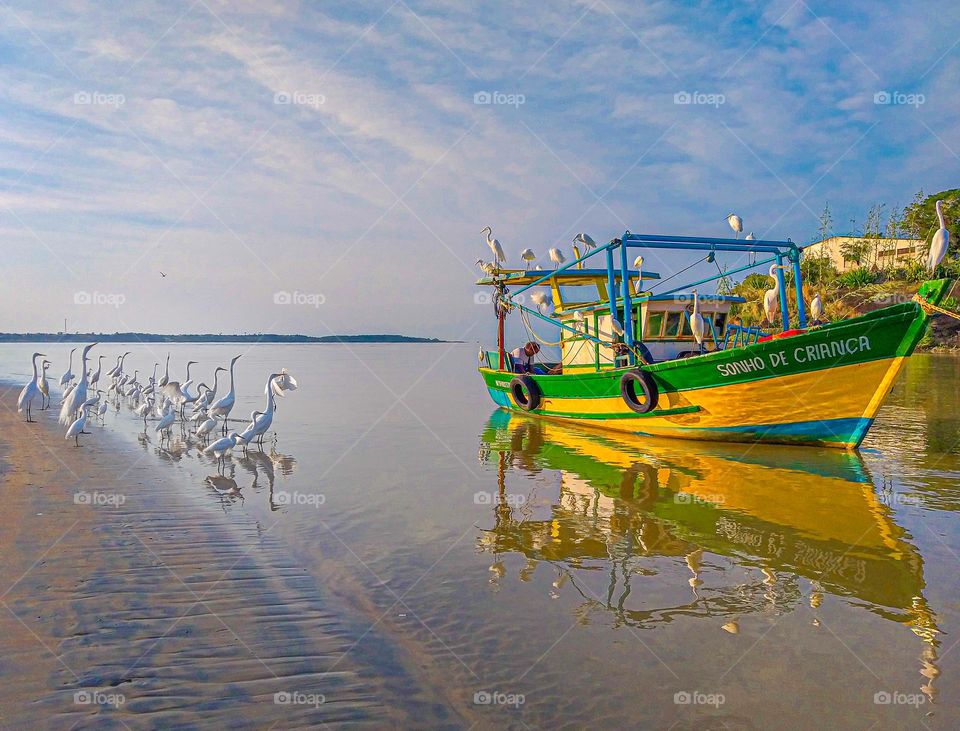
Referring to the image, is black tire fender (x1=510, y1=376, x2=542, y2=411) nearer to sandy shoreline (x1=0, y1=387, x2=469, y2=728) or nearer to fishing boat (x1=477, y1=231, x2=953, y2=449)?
fishing boat (x1=477, y1=231, x2=953, y2=449)

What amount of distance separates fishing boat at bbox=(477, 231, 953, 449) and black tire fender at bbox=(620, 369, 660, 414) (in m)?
0.02

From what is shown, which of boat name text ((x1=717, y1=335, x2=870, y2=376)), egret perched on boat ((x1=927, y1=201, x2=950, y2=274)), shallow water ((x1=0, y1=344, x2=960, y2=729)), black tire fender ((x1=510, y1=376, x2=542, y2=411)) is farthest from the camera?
black tire fender ((x1=510, y1=376, x2=542, y2=411))

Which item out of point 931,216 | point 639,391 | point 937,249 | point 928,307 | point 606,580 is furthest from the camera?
point 931,216

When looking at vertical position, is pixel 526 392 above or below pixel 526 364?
below

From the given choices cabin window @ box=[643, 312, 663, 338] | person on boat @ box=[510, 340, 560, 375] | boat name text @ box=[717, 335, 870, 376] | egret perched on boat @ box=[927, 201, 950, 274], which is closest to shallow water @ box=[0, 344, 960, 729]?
boat name text @ box=[717, 335, 870, 376]

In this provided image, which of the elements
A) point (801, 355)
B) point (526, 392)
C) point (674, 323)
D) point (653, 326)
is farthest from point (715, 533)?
point (526, 392)

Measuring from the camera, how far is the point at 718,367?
556 inches

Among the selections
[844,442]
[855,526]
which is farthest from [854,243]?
[855,526]

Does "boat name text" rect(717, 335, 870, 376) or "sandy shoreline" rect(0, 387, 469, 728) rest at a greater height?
"boat name text" rect(717, 335, 870, 376)

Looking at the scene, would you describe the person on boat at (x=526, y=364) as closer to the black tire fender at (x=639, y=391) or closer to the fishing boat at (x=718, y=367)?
the fishing boat at (x=718, y=367)

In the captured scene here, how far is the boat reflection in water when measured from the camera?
20.2 feet

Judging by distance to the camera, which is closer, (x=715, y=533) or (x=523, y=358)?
(x=715, y=533)

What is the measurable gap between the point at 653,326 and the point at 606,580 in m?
12.4

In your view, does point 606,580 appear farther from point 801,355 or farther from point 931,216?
point 931,216
